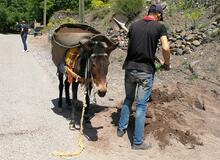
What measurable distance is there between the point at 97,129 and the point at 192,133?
1.69 metres

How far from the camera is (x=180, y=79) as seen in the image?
493 inches

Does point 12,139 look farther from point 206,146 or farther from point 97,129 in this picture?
point 206,146

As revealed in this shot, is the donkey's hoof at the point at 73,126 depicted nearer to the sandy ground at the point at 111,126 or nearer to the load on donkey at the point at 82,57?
the load on donkey at the point at 82,57

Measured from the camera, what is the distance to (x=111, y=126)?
322 inches

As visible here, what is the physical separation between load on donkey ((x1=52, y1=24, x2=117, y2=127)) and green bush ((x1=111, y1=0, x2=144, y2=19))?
13.6 m

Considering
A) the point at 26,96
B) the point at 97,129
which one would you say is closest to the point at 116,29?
the point at 26,96

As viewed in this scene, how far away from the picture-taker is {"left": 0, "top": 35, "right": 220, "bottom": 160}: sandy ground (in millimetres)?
7016

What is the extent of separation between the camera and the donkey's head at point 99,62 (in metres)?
6.97

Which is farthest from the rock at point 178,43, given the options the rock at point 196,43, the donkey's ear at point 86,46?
the donkey's ear at point 86,46

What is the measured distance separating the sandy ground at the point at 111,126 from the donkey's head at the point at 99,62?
1024 millimetres

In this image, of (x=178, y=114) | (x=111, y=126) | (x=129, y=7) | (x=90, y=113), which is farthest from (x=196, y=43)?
(x=129, y=7)

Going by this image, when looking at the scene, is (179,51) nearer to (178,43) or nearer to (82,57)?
(178,43)

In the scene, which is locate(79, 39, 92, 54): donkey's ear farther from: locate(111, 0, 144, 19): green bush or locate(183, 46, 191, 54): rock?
locate(111, 0, 144, 19): green bush

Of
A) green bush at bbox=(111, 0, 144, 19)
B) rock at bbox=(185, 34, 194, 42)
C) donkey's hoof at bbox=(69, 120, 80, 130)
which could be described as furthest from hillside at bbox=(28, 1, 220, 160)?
green bush at bbox=(111, 0, 144, 19)
